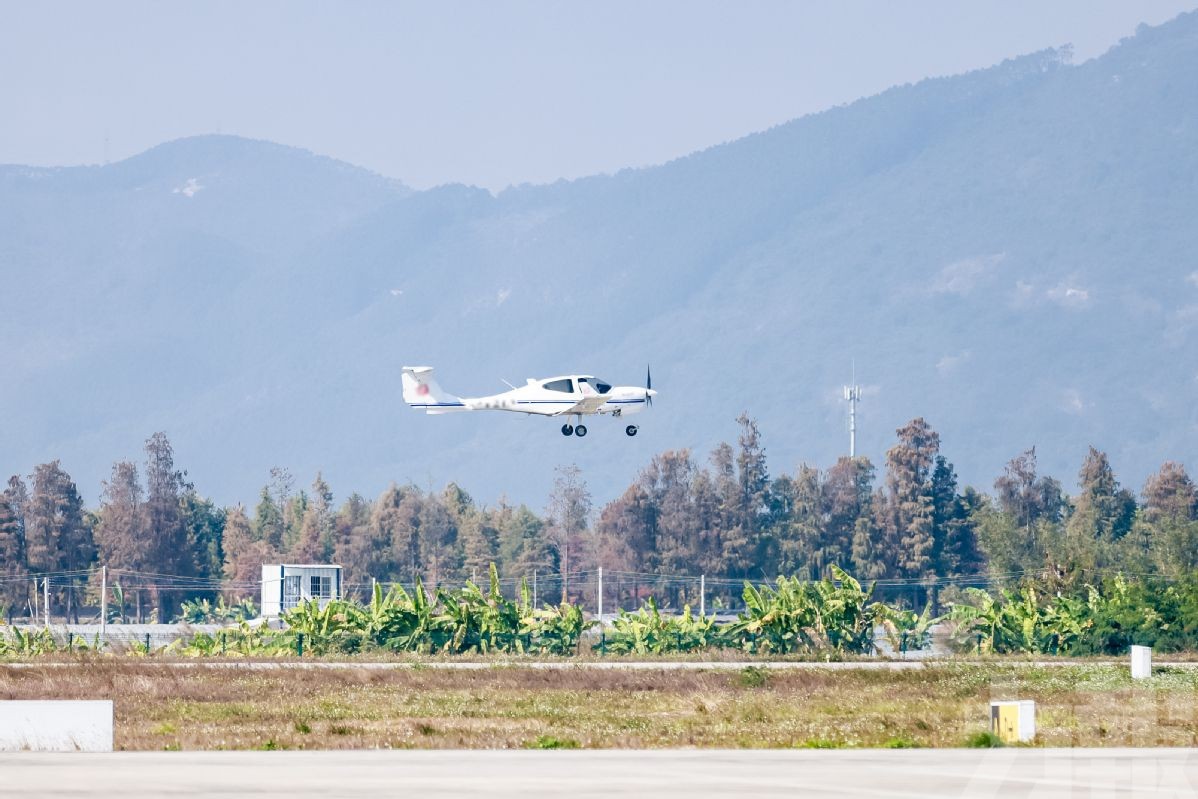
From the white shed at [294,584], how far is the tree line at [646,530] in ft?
152

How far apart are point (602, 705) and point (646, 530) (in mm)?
136404

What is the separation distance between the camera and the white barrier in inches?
1148

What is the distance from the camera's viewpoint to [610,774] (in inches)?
1003

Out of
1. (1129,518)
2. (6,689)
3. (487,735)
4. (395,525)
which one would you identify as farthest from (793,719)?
(395,525)

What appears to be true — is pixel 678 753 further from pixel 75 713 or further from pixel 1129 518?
pixel 1129 518

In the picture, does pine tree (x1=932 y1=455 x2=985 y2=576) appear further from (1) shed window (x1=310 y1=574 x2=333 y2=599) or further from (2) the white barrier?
(2) the white barrier

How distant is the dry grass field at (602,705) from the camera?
32.7 m

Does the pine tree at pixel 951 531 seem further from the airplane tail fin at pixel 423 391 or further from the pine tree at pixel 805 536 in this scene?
the airplane tail fin at pixel 423 391

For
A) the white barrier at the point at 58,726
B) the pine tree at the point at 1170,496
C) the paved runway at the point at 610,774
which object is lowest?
the paved runway at the point at 610,774

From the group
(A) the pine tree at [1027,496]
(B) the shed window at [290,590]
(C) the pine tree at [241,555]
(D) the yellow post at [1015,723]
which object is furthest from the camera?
(A) the pine tree at [1027,496]

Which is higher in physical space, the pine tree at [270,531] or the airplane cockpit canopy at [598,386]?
the airplane cockpit canopy at [598,386]

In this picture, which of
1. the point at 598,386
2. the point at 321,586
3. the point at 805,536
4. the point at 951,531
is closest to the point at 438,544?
the point at 805,536

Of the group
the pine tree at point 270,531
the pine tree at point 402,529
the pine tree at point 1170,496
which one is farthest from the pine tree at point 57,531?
the pine tree at point 1170,496

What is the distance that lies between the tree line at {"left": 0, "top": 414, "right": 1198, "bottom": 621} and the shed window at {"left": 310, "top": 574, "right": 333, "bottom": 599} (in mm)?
46631
